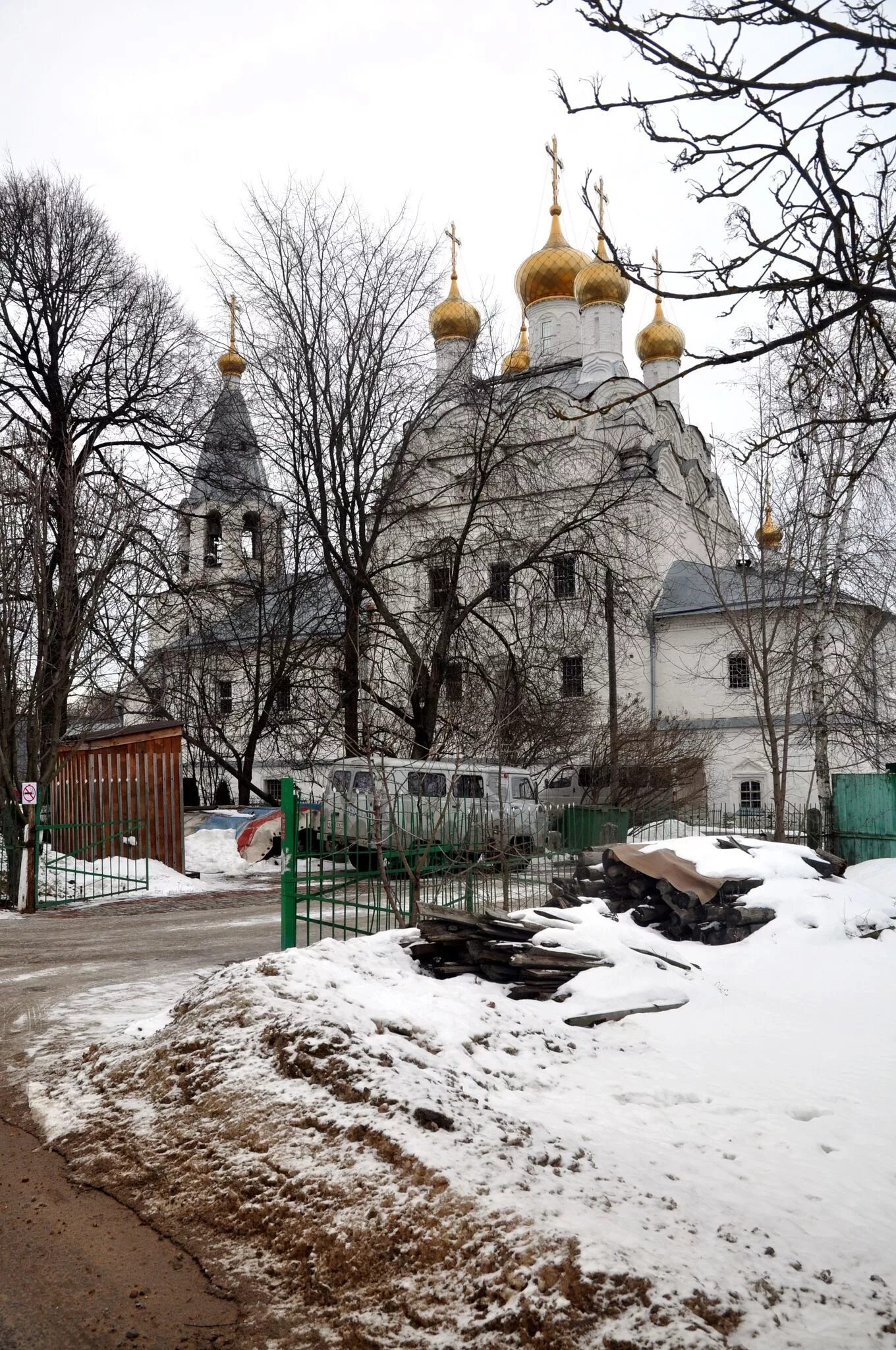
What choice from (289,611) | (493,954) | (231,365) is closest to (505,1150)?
(493,954)

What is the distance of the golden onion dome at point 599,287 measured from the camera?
36.1 m

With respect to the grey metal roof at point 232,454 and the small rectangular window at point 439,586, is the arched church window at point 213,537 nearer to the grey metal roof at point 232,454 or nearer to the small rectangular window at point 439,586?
the grey metal roof at point 232,454

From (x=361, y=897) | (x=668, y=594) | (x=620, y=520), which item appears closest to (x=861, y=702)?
(x=620, y=520)

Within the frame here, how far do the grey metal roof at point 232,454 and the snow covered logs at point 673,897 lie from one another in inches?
565

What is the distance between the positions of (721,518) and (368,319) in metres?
24.7

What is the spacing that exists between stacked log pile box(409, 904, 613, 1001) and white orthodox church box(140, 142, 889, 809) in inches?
388

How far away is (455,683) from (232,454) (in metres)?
7.93

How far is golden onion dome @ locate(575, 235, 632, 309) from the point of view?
36125 millimetres

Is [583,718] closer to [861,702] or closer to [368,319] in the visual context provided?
[861,702]

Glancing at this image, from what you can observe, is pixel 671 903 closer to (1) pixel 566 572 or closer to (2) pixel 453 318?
(1) pixel 566 572

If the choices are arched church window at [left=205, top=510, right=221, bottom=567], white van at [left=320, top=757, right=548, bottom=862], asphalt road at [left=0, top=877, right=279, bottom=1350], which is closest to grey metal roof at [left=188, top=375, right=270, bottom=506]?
arched church window at [left=205, top=510, right=221, bottom=567]

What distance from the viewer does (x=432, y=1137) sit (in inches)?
173

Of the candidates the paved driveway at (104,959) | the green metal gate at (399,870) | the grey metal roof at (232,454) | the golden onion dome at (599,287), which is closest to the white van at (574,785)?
the green metal gate at (399,870)

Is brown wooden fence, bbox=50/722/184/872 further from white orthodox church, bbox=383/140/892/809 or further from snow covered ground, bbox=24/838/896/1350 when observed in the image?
snow covered ground, bbox=24/838/896/1350
